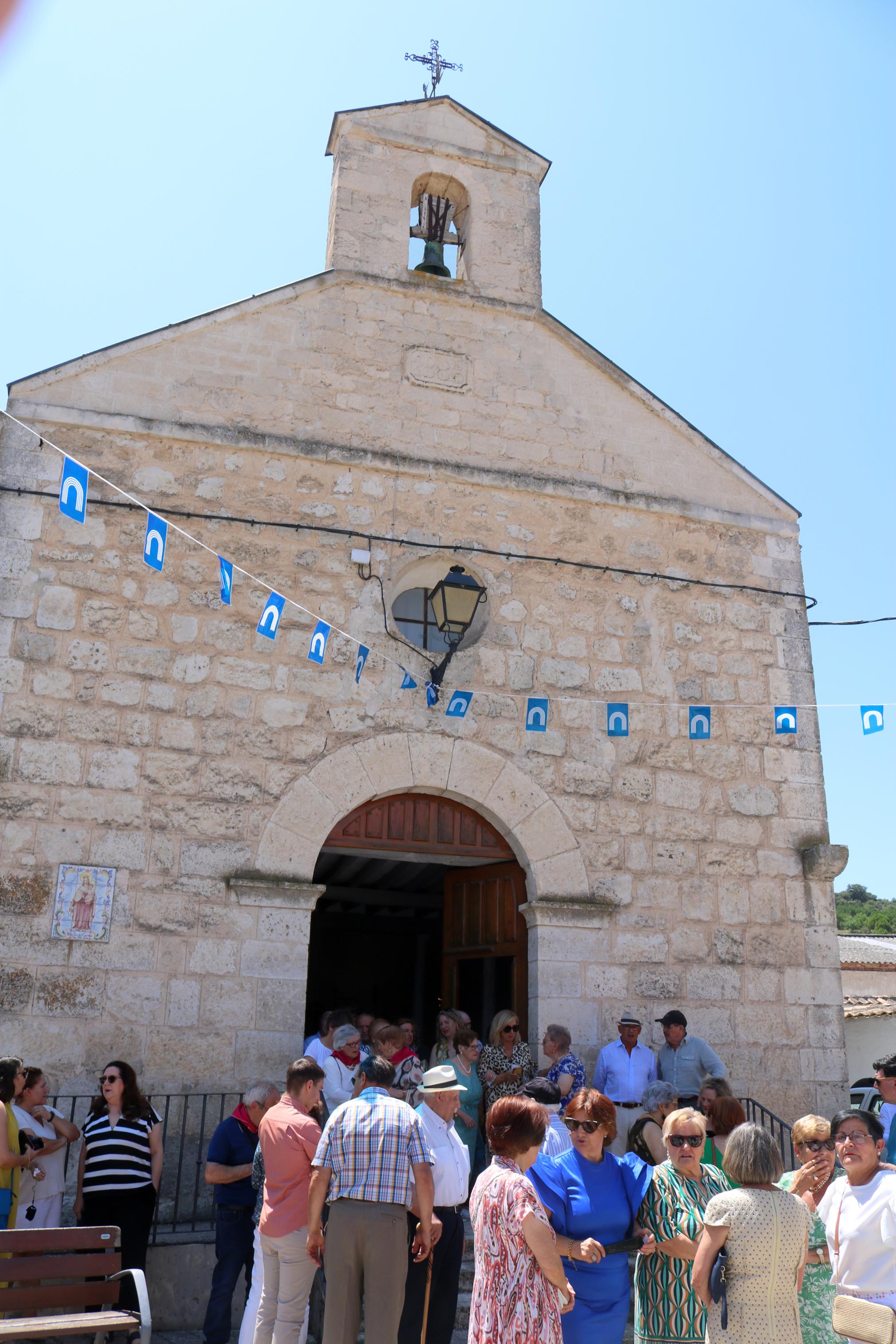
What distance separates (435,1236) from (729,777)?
4489 mm

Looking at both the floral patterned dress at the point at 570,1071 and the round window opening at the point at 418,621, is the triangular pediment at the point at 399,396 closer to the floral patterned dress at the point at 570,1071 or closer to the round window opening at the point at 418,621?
the round window opening at the point at 418,621

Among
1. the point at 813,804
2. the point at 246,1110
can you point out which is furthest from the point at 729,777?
the point at 246,1110

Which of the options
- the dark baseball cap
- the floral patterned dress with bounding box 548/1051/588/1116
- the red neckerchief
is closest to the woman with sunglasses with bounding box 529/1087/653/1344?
the dark baseball cap

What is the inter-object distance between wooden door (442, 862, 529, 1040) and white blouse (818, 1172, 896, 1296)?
3.73 m

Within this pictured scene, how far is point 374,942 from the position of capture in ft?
50.5

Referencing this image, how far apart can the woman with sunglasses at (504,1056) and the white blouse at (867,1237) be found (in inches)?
117

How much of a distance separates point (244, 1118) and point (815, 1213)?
2708 mm

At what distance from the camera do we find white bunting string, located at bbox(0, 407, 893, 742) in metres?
6.67

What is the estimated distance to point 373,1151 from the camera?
409 centimetres

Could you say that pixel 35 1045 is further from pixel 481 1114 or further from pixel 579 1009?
pixel 579 1009

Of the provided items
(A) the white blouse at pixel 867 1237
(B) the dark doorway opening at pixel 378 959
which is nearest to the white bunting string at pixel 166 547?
(A) the white blouse at pixel 867 1237

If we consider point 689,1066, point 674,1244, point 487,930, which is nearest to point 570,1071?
point 689,1066

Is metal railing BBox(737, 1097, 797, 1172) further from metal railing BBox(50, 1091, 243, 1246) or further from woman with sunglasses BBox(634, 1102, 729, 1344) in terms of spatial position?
woman with sunglasses BBox(634, 1102, 729, 1344)

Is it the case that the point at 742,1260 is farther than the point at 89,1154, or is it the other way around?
the point at 89,1154
